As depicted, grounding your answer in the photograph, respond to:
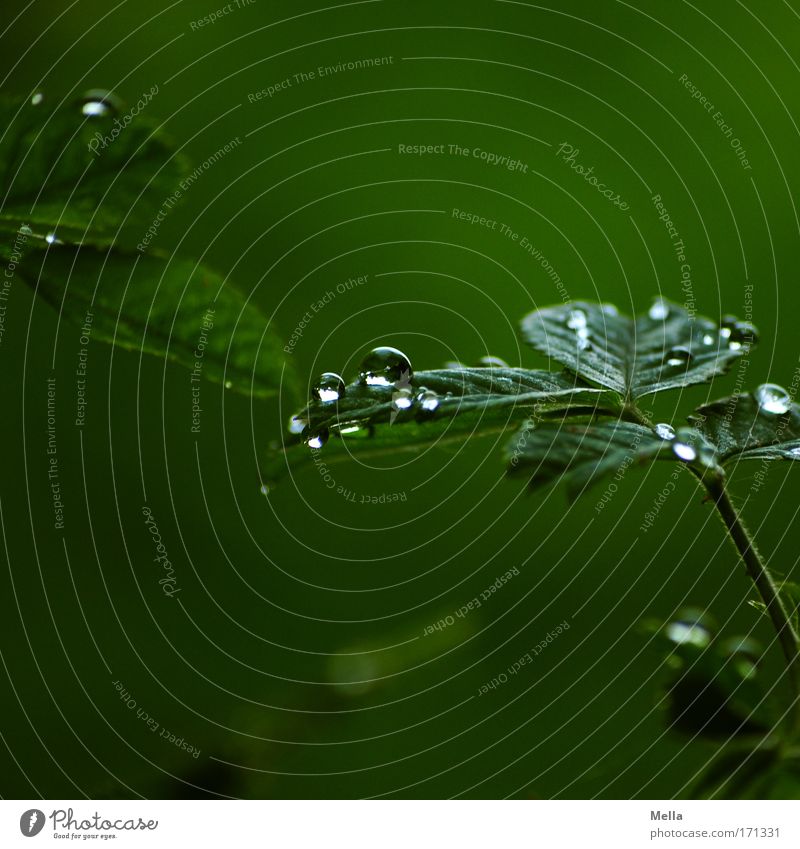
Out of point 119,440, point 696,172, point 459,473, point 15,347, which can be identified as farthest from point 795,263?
point 15,347

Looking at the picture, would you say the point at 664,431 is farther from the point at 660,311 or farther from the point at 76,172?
the point at 76,172

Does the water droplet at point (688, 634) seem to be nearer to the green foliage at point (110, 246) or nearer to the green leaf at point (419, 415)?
the green leaf at point (419, 415)

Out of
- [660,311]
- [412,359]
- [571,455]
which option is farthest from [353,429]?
[412,359]

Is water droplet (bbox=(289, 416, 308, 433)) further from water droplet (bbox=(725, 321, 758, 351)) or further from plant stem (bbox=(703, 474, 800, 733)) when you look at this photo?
water droplet (bbox=(725, 321, 758, 351))

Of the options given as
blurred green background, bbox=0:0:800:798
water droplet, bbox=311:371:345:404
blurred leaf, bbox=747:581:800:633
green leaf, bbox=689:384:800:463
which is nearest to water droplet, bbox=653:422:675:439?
green leaf, bbox=689:384:800:463
